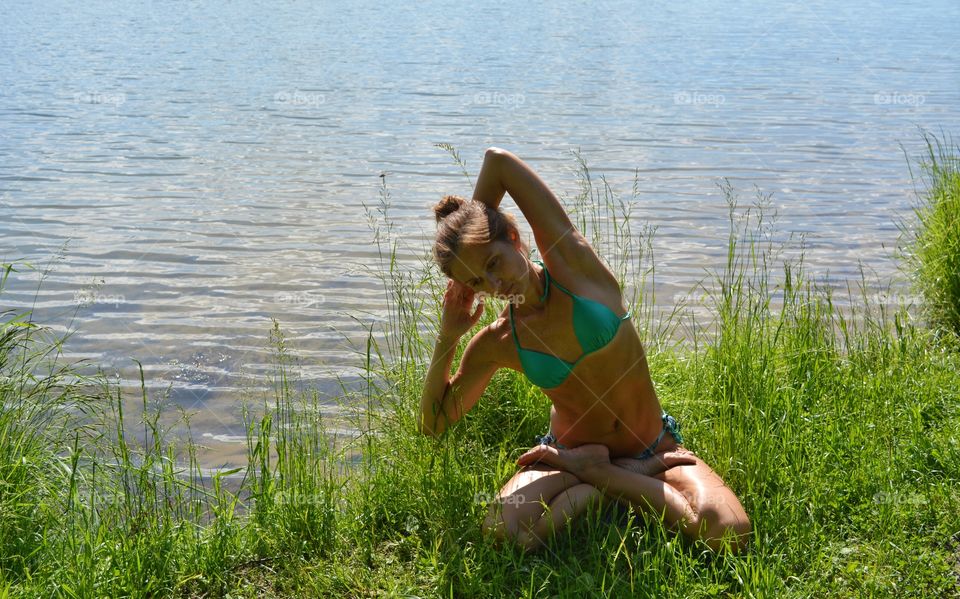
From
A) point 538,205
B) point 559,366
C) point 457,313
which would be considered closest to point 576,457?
point 559,366

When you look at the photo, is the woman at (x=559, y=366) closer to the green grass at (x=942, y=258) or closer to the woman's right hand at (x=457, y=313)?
the woman's right hand at (x=457, y=313)

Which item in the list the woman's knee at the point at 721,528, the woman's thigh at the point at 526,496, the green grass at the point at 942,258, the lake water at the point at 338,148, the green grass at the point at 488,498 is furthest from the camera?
the lake water at the point at 338,148

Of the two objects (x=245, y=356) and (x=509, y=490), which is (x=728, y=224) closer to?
(x=245, y=356)

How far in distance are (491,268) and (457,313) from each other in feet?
1.02

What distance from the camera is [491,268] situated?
3.32 metres

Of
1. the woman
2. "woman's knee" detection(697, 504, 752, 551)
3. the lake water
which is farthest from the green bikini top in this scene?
the lake water

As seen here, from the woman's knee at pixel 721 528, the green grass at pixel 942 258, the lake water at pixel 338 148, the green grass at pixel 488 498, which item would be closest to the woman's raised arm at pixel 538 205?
the green grass at pixel 488 498

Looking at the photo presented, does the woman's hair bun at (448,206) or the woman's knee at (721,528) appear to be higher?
the woman's hair bun at (448,206)

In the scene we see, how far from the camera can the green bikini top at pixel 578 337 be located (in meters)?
3.50

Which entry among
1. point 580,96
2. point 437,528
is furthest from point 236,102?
point 437,528

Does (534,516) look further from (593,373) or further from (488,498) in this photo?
(593,373)

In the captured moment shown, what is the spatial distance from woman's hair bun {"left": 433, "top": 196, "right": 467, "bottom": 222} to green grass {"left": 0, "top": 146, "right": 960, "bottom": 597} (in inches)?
18.8

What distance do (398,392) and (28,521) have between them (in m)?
1.69

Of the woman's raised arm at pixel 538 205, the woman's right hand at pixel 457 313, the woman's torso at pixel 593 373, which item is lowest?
the woman's torso at pixel 593 373
